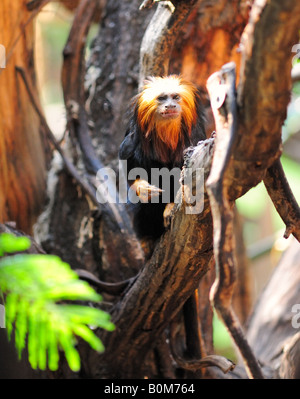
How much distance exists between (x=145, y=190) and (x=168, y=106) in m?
0.38

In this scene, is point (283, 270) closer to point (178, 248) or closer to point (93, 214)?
point (93, 214)

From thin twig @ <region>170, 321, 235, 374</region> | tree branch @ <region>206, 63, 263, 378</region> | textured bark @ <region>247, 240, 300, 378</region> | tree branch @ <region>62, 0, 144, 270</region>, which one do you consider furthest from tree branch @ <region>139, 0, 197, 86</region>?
textured bark @ <region>247, 240, 300, 378</region>

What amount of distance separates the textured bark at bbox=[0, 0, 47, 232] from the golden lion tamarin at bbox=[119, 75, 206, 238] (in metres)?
0.78

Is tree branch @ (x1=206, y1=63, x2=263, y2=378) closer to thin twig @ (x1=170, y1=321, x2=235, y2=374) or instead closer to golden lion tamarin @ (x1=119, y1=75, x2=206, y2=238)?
thin twig @ (x1=170, y1=321, x2=235, y2=374)

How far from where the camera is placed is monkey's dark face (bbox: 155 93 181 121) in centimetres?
221

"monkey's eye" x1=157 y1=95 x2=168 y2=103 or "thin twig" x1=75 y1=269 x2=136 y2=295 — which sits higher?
"monkey's eye" x1=157 y1=95 x2=168 y2=103

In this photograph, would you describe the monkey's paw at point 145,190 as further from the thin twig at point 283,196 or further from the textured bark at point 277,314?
the textured bark at point 277,314

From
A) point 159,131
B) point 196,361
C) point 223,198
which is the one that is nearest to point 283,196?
point 223,198

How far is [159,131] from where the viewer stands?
90.3 inches

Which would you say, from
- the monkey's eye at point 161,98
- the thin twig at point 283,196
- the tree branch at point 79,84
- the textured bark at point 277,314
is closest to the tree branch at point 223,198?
the thin twig at point 283,196

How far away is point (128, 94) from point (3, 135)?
77cm

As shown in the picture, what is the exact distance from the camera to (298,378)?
2.04 meters

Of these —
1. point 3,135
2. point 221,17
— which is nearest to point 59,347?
point 3,135

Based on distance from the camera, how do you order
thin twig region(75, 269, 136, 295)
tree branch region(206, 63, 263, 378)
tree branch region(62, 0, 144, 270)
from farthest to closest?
tree branch region(62, 0, 144, 270)
thin twig region(75, 269, 136, 295)
tree branch region(206, 63, 263, 378)
